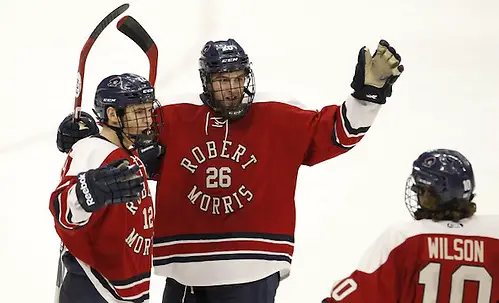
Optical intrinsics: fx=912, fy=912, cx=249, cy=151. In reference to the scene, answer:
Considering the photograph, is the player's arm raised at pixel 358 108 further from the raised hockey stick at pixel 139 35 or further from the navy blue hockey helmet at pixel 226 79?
the raised hockey stick at pixel 139 35

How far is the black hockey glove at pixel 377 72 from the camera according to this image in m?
2.52

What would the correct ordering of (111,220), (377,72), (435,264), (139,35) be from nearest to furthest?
(435,264) < (111,220) < (377,72) < (139,35)

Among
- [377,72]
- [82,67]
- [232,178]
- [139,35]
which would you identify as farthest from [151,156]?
[377,72]

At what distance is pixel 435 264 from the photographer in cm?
203

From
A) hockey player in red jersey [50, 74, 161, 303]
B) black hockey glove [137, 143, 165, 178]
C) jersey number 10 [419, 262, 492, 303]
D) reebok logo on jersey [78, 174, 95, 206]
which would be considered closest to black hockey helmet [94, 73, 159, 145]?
hockey player in red jersey [50, 74, 161, 303]

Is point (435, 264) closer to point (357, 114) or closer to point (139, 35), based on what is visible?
point (357, 114)

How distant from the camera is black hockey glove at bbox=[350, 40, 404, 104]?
2.52 metres

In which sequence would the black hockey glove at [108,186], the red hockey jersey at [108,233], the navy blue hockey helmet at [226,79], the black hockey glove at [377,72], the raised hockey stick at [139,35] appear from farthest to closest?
the raised hockey stick at [139,35], the navy blue hockey helmet at [226,79], the black hockey glove at [377,72], the red hockey jersey at [108,233], the black hockey glove at [108,186]

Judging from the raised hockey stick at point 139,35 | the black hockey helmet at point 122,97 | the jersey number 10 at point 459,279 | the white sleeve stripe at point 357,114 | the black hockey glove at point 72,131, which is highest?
the raised hockey stick at point 139,35

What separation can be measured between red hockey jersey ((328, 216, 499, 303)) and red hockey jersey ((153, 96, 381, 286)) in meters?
0.64

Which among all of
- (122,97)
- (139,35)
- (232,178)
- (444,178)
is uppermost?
(139,35)

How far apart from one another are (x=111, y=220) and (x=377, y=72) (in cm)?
84


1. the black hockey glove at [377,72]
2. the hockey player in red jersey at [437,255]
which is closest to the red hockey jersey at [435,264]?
the hockey player in red jersey at [437,255]

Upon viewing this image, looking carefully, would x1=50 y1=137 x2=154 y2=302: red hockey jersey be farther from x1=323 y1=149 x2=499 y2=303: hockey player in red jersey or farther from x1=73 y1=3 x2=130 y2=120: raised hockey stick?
x1=323 y1=149 x2=499 y2=303: hockey player in red jersey
